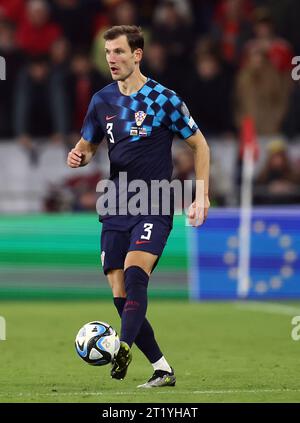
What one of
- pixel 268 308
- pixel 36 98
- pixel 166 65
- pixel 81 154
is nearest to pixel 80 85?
pixel 36 98

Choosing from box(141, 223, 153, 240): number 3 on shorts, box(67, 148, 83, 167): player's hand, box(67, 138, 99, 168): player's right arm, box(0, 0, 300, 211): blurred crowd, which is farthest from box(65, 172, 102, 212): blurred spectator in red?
box(141, 223, 153, 240): number 3 on shorts

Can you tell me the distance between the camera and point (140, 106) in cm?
856

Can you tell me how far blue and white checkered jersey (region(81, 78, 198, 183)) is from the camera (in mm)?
8516

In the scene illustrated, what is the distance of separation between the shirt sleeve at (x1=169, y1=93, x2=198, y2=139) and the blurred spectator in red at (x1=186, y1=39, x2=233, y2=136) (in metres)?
9.29

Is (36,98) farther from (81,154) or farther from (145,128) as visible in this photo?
(145,128)

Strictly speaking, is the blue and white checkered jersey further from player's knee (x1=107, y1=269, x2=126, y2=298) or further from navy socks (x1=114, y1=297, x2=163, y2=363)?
navy socks (x1=114, y1=297, x2=163, y2=363)

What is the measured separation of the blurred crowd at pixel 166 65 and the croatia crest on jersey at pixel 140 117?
869 centimetres

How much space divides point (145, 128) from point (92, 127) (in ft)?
1.40

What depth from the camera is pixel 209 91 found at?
17.9 meters

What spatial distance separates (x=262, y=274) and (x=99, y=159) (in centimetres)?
341
